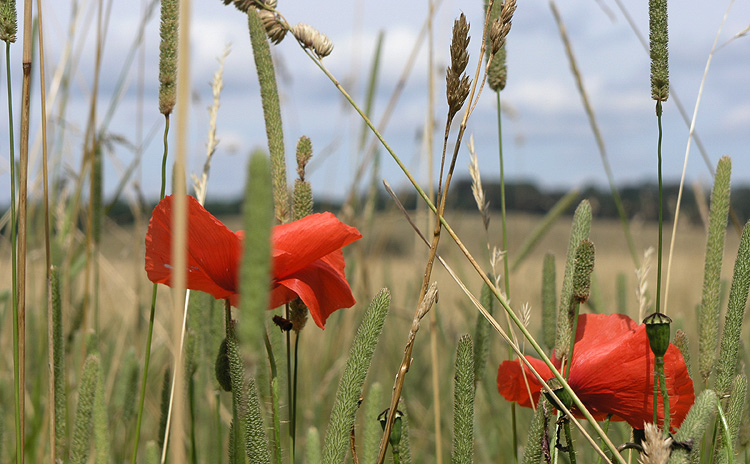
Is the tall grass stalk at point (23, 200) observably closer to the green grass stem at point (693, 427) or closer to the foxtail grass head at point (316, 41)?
the foxtail grass head at point (316, 41)

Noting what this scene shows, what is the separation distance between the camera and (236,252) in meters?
0.49

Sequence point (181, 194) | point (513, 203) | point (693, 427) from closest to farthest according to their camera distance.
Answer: point (181, 194)
point (693, 427)
point (513, 203)

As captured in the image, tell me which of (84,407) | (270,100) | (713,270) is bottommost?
(84,407)

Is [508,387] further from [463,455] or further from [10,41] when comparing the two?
A: [10,41]

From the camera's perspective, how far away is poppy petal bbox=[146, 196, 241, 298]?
48 cm

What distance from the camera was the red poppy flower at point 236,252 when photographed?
0.48 meters

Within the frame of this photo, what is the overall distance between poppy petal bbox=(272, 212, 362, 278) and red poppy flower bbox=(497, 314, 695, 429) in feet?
0.68

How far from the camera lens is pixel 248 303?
0.21m

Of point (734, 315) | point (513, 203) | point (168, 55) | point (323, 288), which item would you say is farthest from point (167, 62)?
→ point (513, 203)

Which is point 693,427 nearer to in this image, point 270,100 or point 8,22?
point 270,100

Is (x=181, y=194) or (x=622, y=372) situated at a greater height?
(x=181, y=194)

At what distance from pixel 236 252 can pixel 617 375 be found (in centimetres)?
31

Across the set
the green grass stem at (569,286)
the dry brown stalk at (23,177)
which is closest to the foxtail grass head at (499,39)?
the green grass stem at (569,286)

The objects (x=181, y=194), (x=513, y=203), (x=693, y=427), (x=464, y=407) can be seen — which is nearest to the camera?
(x=181, y=194)
